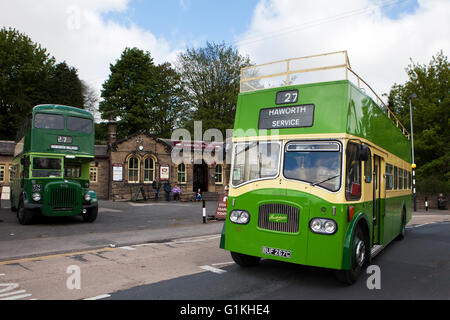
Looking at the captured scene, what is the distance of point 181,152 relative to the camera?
1213 inches

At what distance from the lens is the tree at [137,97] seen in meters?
44.4

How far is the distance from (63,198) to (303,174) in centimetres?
1095

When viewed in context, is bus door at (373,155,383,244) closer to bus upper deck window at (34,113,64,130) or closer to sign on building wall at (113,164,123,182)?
bus upper deck window at (34,113,64,130)

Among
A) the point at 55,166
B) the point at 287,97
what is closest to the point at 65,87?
the point at 55,166

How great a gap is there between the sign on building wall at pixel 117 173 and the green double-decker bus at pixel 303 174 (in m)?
22.5

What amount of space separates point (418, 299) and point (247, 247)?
2.74m

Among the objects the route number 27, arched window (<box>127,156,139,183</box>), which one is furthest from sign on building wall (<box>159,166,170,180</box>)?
the route number 27

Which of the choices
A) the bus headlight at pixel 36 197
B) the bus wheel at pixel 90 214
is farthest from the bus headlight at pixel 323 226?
the bus headlight at pixel 36 197

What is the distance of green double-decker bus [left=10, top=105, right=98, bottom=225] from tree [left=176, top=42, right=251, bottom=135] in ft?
77.6

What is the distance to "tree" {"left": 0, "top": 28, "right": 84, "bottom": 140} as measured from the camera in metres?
41.8

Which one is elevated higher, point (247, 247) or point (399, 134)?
point (399, 134)

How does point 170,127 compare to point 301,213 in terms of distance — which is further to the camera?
point 170,127
